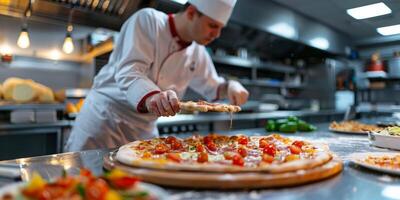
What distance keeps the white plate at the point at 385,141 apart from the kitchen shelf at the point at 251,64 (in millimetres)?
2992

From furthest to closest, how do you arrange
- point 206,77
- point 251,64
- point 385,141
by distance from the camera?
point 251,64 < point 206,77 < point 385,141

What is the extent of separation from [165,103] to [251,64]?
13.0 feet

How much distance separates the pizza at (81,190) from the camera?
569 millimetres

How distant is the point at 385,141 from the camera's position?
142 cm

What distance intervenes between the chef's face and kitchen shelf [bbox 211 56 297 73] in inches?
95.6

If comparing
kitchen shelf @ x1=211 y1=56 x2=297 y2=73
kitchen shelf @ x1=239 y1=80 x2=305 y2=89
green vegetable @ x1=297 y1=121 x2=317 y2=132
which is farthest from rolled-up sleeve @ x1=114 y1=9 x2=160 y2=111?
kitchen shelf @ x1=239 y1=80 x2=305 y2=89

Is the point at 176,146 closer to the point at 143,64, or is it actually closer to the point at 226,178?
the point at 226,178

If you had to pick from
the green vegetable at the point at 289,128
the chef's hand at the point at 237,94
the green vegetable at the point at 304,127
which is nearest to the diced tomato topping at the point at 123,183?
the chef's hand at the point at 237,94

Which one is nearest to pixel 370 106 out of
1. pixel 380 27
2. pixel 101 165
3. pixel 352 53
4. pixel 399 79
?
pixel 399 79

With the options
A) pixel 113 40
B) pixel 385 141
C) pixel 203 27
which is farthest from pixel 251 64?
pixel 385 141

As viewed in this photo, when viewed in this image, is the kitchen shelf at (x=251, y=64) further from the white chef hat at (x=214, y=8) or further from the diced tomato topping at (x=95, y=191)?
the diced tomato topping at (x=95, y=191)

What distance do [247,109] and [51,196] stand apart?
13.9 ft

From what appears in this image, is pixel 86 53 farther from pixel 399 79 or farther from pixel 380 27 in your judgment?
pixel 399 79

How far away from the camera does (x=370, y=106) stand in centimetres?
712
